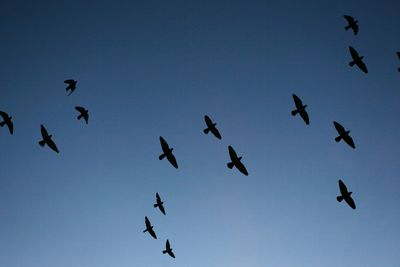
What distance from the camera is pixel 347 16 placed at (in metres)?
26.7

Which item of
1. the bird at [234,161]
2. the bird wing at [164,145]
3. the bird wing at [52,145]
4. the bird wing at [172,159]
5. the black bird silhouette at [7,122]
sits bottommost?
the bird at [234,161]

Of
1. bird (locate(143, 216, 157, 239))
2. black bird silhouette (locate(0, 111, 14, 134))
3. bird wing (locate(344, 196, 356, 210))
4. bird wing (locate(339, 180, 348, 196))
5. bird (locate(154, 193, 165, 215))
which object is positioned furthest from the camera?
bird (locate(143, 216, 157, 239))

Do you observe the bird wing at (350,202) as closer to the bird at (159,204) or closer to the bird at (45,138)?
the bird at (159,204)

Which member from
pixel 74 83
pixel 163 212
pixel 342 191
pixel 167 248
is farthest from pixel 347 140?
pixel 74 83

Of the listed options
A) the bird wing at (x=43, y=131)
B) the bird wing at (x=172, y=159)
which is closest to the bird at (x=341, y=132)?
the bird wing at (x=172, y=159)

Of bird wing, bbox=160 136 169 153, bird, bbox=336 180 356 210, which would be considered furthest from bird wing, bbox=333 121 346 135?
bird wing, bbox=160 136 169 153

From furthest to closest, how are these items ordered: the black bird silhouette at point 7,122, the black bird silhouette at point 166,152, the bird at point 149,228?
the bird at point 149,228, the black bird silhouette at point 166,152, the black bird silhouette at point 7,122

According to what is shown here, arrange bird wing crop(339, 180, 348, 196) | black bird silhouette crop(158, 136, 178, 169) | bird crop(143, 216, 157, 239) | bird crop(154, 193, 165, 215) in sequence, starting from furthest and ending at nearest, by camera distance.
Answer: bird crop(143, 216, 157, 239), bird crop(154, 193, 165, 215), bird wing crop(339, 180, 348, 196), black bird silhouette crop(158, 136, 178, 169)

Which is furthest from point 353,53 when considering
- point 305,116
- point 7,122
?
point 7,122

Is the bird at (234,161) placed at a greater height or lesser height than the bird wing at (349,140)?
greater

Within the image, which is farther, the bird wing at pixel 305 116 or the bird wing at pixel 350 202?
the bird wing at pixel 350 202

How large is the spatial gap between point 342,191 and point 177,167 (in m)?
13.1

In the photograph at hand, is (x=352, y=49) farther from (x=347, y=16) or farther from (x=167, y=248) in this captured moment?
(x=167, y=248)

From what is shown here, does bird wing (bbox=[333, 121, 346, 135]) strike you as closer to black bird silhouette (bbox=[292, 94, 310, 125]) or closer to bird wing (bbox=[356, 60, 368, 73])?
black bird silhouette (bbox=[292, 94, 310, 125])
